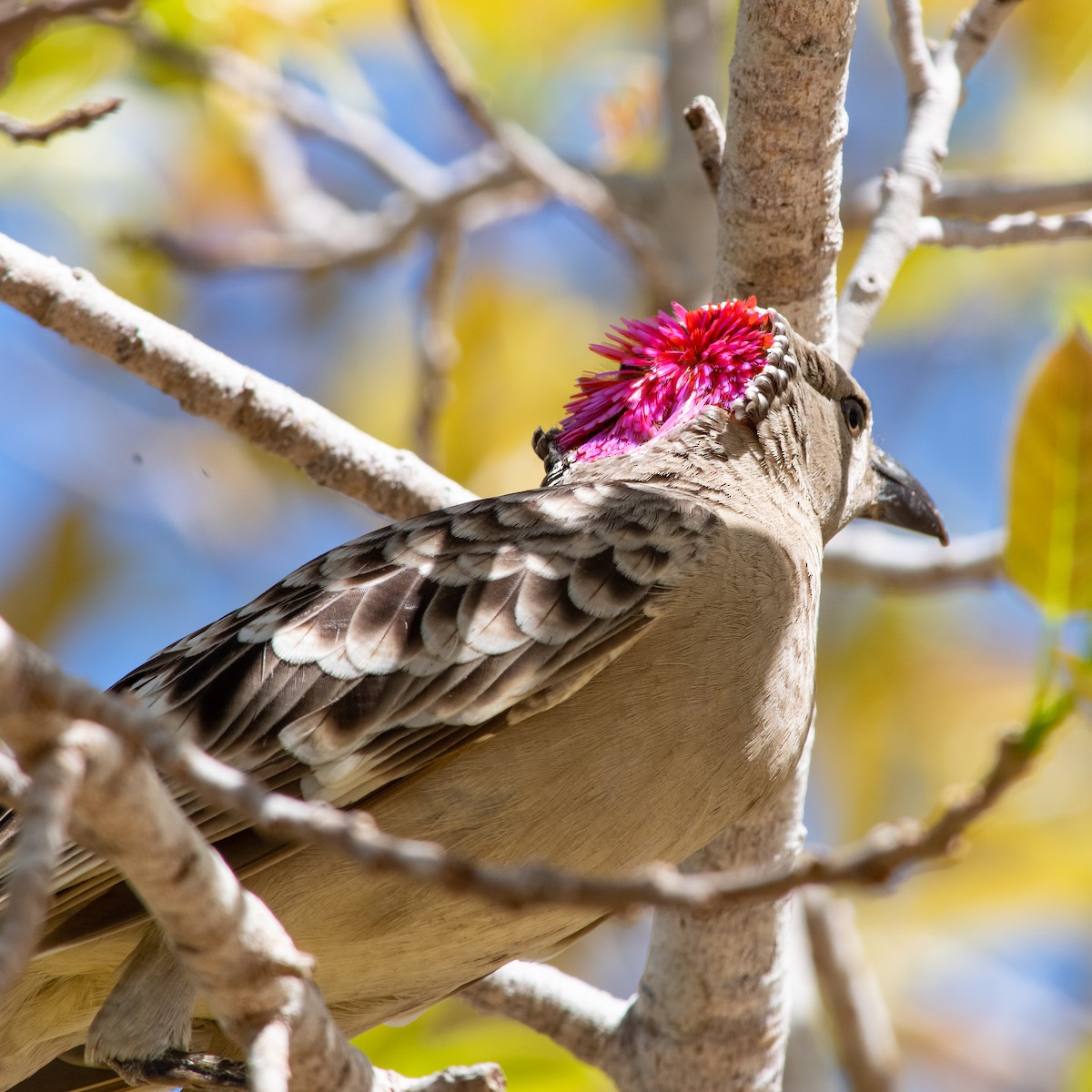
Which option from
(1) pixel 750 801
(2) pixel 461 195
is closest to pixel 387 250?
(2) pixel 461 195

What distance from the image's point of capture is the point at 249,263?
670 cm

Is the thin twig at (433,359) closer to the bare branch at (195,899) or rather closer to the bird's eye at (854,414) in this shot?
the bird's eye at (854,414)

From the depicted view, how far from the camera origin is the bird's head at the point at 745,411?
4.19 meters

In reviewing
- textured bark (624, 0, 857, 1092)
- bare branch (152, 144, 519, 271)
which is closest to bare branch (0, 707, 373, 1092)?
textured bark (624, 0, 857, 1092)

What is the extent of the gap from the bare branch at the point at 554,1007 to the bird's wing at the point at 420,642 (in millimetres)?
1338

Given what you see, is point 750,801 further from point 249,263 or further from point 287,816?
point 249,263

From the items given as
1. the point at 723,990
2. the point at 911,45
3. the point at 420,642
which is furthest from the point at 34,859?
the point at 911,45

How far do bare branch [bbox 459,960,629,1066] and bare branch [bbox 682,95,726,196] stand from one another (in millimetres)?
2574

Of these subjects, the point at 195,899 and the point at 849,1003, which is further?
the point at 849,1003

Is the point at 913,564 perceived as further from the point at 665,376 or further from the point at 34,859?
the point at 34,859

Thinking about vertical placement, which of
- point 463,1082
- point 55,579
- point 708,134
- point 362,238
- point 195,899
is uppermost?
point 362,238

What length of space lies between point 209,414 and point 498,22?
4.73 m

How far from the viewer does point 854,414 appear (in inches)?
184

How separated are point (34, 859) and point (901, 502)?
3655 mm
